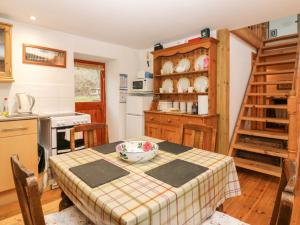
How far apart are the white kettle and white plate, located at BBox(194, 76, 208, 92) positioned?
98.1 inches

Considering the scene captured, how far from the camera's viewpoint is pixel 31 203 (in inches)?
Result: 29.0

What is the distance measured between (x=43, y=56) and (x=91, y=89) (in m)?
1.25

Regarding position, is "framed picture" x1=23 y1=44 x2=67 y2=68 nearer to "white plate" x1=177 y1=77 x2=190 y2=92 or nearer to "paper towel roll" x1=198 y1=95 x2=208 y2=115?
"white plate" x1=177 y1=77 x2=190 y2=92

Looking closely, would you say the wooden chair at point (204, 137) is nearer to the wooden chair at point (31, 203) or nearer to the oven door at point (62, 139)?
the wooden chair at point (31, 203)

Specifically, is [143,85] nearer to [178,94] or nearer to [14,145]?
[178,94]

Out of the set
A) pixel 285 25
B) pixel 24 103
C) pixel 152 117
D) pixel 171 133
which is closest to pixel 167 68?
pixel 152 117

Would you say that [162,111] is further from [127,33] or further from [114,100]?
[127,33]

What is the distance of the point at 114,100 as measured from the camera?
4.08 m

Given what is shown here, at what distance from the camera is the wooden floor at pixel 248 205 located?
188 cm

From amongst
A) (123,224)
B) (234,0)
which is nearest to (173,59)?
(234,0)

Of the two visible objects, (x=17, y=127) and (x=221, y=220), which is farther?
(x=17, y=127)

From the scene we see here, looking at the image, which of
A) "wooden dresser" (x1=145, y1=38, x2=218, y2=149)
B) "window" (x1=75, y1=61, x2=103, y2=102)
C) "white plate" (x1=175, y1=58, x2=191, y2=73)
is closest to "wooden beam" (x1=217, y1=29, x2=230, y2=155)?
"wooden dresser" (x1=145, y1=38, x2=218, y2=149)

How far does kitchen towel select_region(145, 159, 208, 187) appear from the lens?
104cm

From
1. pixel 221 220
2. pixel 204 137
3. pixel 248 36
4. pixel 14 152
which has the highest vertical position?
pixel 248 36
